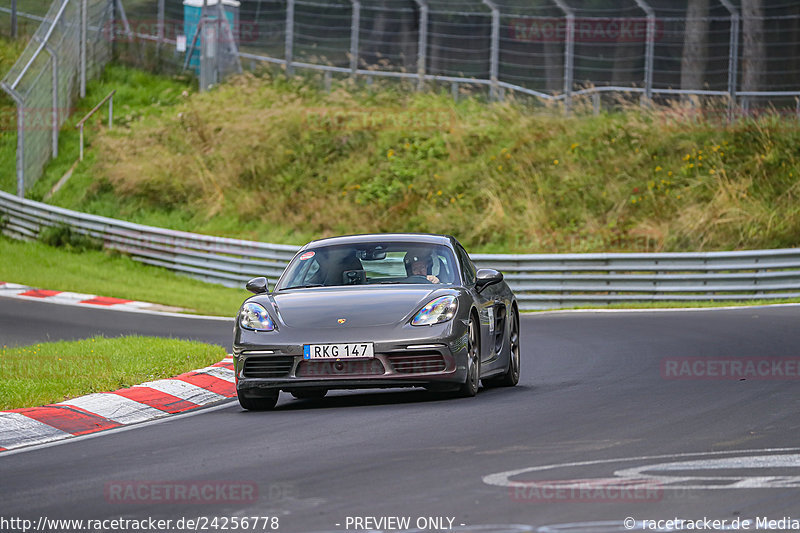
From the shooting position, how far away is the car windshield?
35.4 feet

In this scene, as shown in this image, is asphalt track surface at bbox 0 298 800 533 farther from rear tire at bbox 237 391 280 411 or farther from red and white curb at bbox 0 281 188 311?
red and white curb at bbox 0 281 188 311

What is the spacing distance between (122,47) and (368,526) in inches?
1474

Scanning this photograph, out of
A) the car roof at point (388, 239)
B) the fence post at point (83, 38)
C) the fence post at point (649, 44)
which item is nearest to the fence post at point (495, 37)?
the fence post at point (649, 44)

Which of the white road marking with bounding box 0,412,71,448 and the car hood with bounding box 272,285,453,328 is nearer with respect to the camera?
the white road marking with bounding box 0,412,71,448

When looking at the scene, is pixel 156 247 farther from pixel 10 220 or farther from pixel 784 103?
pixel 784 103

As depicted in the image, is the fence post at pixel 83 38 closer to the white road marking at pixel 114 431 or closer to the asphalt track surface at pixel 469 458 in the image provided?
the asphalt track surface at pixel 469 458

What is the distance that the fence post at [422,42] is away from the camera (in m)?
31.1

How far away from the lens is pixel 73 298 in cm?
2381

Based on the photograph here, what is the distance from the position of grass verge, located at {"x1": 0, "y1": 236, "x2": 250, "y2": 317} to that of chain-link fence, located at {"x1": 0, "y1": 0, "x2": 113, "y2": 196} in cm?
324

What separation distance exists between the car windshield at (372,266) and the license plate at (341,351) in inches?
44.8

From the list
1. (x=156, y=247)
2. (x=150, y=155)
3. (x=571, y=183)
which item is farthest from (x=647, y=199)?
(x=150, y=155)

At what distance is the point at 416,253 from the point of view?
1102cm

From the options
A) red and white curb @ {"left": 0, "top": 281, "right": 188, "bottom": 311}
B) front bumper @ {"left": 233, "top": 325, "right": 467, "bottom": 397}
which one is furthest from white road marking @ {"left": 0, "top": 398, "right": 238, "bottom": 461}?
red and white curb @ {"left": 0, "top": 281, "right": 188, "bottom": 311}

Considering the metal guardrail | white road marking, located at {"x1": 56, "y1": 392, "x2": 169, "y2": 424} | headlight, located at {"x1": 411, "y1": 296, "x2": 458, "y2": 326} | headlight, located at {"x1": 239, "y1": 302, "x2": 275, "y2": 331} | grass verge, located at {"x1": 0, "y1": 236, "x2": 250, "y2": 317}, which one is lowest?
grass verge, located at {"x1": 0, "y1": 236, "x2": 250, "y2": 317}
